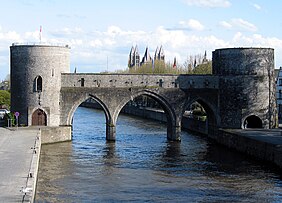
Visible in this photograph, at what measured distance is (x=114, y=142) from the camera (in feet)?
156

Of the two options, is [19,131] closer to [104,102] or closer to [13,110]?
[13,110]

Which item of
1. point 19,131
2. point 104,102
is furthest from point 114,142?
point 19,131

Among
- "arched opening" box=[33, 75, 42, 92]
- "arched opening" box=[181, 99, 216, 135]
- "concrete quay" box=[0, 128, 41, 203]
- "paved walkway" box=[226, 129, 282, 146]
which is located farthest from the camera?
"arched opening" box=[181, 99, 216, 135]

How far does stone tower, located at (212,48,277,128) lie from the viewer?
48.5 m

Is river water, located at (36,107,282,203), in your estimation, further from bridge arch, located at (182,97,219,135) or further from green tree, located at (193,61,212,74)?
green tree, located at (193,61,212,74)

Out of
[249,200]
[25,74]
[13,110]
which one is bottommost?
[249,200]

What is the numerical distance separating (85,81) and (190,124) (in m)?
18.6

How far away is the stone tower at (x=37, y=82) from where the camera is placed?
1827 inches

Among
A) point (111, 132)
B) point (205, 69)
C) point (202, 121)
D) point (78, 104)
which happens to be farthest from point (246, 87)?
point (205, 69)

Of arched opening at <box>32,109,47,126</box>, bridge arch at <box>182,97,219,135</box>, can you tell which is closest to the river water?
bridge arch at <box>182,97,219,135</box>

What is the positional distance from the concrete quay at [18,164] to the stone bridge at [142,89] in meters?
3.52

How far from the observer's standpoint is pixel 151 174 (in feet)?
105

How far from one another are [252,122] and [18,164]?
2778 cm

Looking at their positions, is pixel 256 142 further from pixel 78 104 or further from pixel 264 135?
pixel 78 104
